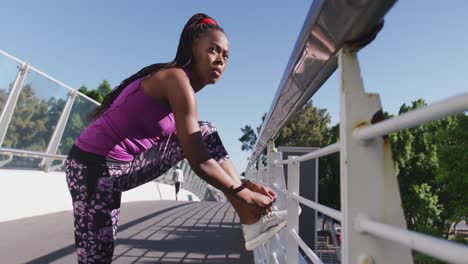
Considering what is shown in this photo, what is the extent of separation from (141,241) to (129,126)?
4.53 metres

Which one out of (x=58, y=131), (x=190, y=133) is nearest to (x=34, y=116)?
(x=58, y=131)

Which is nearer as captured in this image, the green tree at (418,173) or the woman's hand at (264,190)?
the woman's hand at (264,190)

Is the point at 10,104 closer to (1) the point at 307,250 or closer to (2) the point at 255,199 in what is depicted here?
(2) the point at 255,199

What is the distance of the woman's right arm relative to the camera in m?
1.72

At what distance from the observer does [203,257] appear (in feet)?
17.3

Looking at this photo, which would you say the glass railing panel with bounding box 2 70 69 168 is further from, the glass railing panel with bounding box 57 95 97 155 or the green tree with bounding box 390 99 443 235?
the green tree with bounding box 390 99 443 235

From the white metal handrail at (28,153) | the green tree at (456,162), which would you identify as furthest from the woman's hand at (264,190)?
the green tree at (456,162)

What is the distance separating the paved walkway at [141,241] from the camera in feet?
16.5

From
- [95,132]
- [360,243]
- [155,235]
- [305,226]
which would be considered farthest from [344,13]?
[305,226]

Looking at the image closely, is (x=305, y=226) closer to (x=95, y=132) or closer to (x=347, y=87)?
(x=95, y=132)

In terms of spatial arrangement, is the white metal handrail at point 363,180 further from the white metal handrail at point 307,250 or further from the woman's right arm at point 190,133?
the woman's right arm at point 190,133

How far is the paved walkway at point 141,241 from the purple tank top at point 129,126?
2.97 m

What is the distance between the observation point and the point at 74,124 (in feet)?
33.1

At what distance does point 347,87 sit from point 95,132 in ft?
4.58
